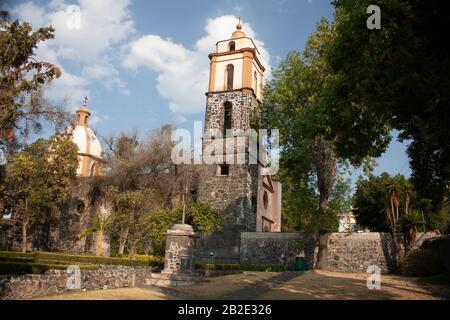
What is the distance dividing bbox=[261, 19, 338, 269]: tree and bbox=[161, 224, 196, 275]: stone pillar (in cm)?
935

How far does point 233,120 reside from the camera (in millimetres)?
27844

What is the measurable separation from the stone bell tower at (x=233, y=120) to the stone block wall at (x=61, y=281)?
12.5m

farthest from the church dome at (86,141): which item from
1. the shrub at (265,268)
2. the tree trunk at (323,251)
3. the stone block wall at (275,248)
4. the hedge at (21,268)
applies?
the hedge at (21,268)

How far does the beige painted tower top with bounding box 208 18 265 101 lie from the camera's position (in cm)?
2844

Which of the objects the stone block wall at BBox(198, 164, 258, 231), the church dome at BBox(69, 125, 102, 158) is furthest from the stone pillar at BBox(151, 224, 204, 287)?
the church dome at BBox(69, 125, 102, 158)

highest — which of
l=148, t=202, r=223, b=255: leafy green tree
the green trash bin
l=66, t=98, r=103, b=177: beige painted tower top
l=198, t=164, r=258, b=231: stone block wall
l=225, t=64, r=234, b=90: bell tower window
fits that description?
l=225, t=64, r=234, b=90: bell tower window

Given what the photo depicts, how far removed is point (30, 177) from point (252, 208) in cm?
1508

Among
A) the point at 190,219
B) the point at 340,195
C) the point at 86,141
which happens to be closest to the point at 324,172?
the point at 340,195

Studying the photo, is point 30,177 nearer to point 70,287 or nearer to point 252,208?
point 252,208

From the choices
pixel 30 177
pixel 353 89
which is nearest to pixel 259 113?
pixel 30 177

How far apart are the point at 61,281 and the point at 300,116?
14938 millimetres

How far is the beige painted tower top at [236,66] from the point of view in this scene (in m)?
28.4

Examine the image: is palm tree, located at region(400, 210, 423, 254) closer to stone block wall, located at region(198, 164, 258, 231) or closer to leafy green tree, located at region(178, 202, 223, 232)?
stone block wall, located at region(198, 164, 258, 231)

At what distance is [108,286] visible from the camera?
1196cm
